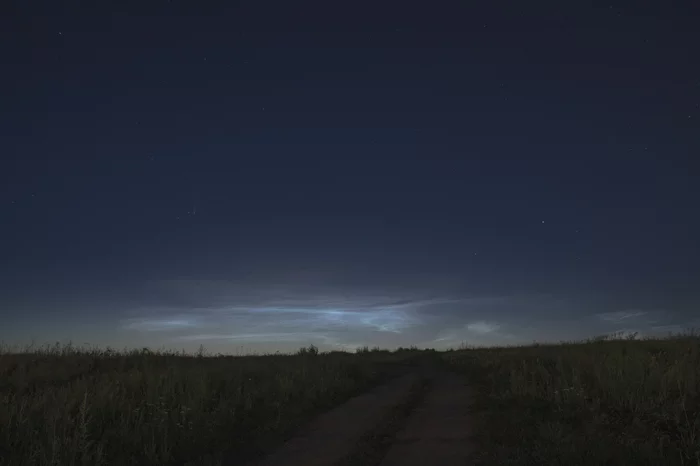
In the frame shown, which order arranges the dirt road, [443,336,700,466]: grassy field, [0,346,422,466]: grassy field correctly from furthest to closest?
the dirt road
[0,346,422,466]: grassy field
[443,336,700,466]: grassy field

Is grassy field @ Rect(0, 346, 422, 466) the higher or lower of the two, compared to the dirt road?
higher

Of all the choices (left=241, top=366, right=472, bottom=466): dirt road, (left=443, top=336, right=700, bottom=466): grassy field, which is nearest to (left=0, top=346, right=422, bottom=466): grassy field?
(left=241, top=366, right=472, bottom=466): dirt road

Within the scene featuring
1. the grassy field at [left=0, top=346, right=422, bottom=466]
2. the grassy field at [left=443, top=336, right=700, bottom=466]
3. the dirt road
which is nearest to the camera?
the grassy field at [left=443, top=336, right=700, bottom=466]

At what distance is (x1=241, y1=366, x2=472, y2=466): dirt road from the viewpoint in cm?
998

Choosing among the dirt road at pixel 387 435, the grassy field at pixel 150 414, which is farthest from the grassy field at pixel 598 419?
the grassy field at pixel 150 414

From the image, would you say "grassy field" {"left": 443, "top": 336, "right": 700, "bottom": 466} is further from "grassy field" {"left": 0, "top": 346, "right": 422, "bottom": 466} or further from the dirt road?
"grassy field" {"left": 0, "top": 346, "right": 422, "bottom": 466}

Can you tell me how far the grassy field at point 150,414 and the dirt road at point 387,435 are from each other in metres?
0.79

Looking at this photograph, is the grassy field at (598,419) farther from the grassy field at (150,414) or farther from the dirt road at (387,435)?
the grassy field at (150,414)

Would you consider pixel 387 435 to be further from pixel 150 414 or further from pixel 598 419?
pixel 150 414

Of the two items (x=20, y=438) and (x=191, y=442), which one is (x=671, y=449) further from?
(x=20, y=438)

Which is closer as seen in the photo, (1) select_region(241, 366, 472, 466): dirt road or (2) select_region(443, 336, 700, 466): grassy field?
(2) select_region(443, 336, 700, 466): grassy field

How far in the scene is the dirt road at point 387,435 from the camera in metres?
9.98

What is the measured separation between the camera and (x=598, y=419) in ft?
35.9

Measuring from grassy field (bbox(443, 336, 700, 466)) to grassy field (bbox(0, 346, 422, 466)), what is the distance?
5208mm
